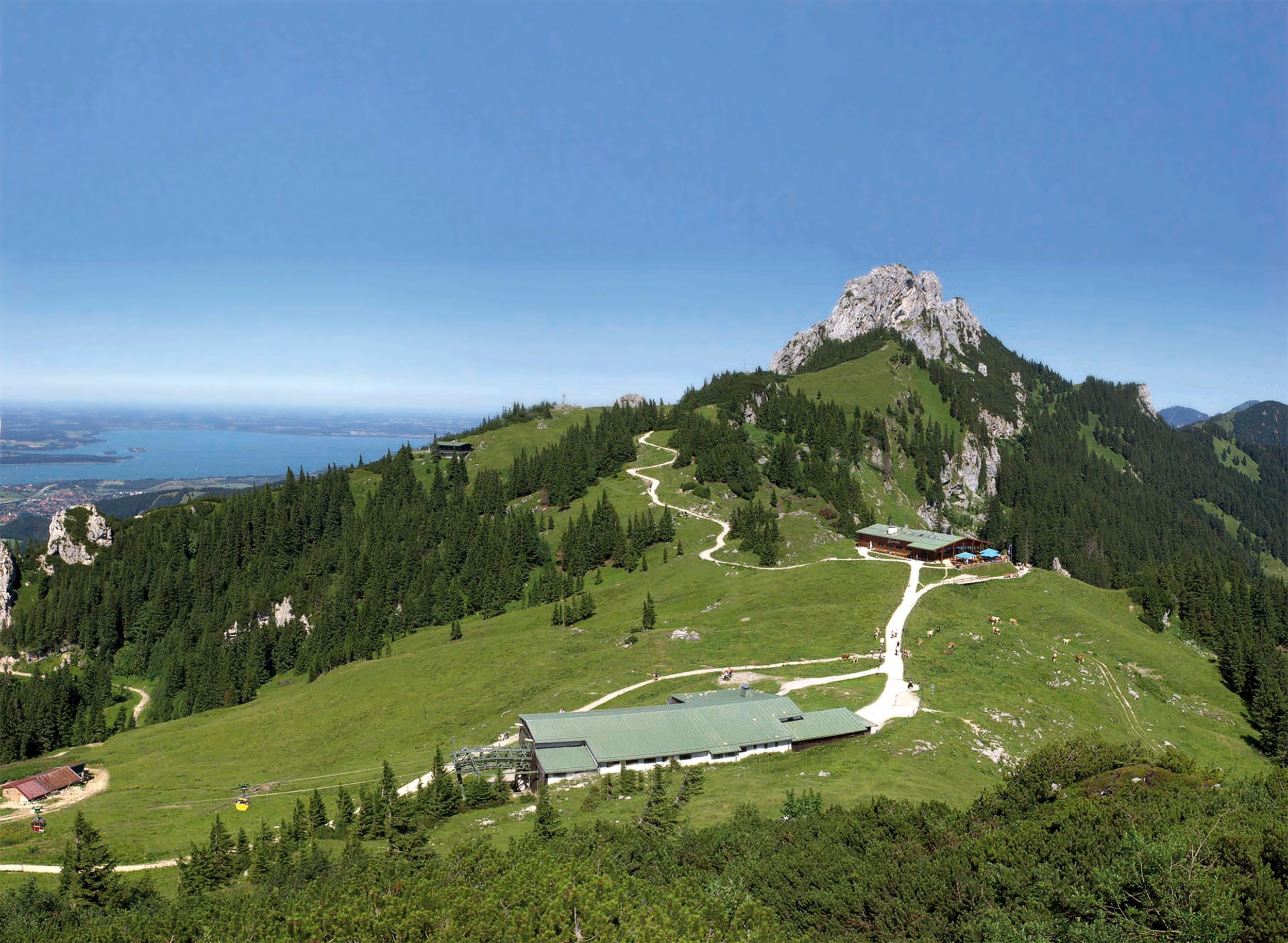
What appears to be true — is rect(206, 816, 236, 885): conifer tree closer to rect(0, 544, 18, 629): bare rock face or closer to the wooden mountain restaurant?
the wooden mountain restaurant

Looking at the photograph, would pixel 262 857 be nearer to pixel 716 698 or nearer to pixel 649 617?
pixel 716 698

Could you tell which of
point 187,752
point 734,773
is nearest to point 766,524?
point 734,773

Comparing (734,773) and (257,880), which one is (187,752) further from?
(734,773)

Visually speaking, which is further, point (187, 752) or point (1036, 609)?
point (1036, 609)

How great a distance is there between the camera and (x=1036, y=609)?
10356cm

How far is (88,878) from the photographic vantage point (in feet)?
155

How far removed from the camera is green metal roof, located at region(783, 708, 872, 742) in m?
65.9

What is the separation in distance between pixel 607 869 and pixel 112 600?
193035 millimetres

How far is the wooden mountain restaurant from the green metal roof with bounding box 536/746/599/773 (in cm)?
8396

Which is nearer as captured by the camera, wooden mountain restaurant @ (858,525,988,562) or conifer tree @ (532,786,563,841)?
conifer tree @ (532,786,563,841)

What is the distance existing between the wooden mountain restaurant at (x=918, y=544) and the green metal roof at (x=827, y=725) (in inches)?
2575

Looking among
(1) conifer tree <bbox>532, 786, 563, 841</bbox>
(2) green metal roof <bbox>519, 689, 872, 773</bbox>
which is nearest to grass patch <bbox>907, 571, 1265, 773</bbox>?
(2) green metal roof <bbox>519, 689, 872, 773</bbox>

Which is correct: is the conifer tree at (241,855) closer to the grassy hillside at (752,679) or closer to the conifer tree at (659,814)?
the grassy hillside at (752,679)

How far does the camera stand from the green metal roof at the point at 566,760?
6103 cm
